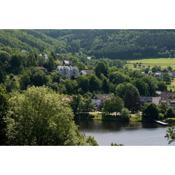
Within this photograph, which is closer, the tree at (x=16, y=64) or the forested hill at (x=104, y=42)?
the tree at (x=16, y=64)

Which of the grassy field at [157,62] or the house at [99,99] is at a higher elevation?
the grassy field at [157,62]

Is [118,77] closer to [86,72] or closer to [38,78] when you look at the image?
[86,72]

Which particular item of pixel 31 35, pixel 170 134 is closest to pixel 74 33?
pixel 31 35

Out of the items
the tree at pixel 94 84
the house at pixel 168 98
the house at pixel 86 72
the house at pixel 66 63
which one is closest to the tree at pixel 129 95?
the house at pixel 168 98

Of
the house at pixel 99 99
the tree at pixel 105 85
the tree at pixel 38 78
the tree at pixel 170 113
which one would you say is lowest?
the tree at pixel 170 113

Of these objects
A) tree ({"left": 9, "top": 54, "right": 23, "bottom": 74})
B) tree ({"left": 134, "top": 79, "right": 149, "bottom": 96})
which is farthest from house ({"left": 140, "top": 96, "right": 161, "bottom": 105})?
tree ({"left": 9, "top": 54, "right": 23, "bottom": 74})

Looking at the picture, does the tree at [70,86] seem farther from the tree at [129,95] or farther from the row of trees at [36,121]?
the row of trees at [36,121]

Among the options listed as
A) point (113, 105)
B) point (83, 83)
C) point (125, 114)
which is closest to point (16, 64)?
point (83, 83)
